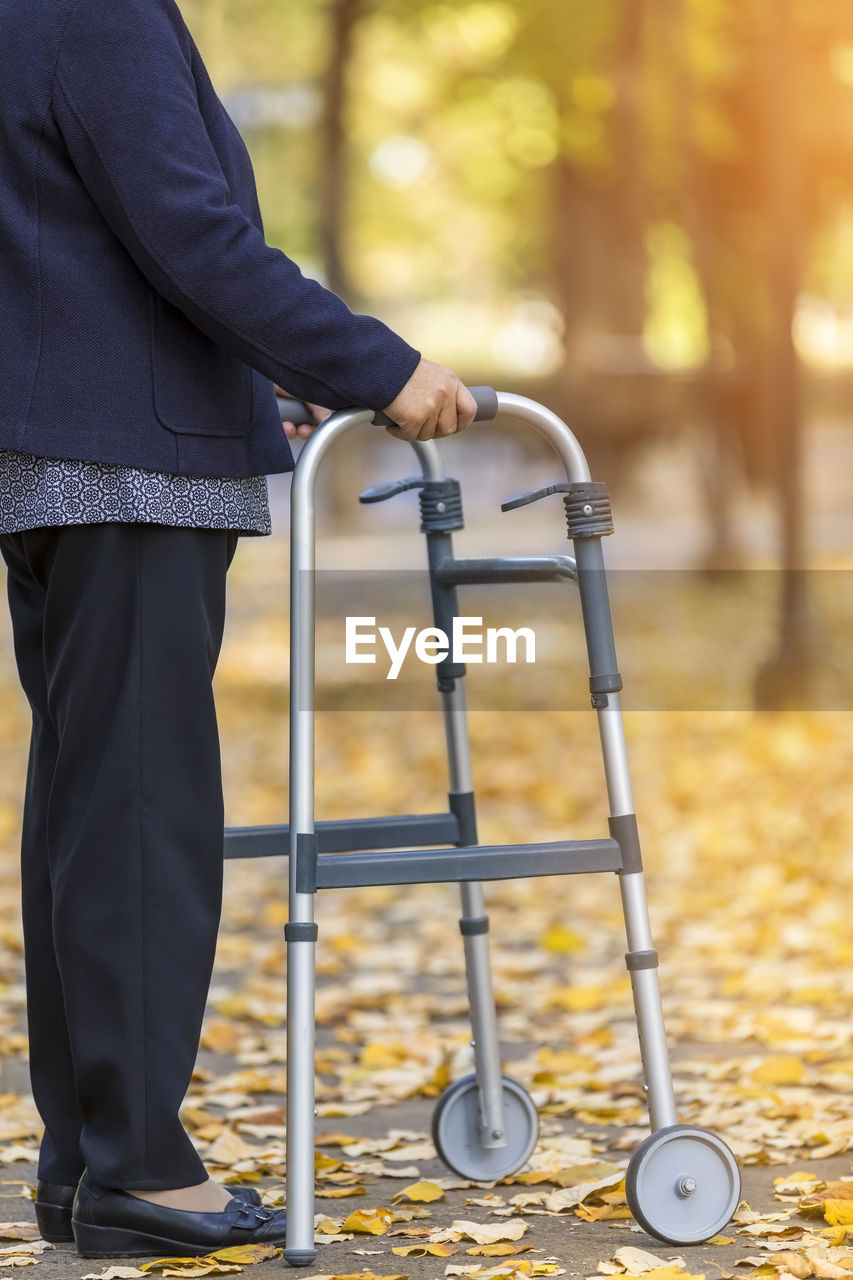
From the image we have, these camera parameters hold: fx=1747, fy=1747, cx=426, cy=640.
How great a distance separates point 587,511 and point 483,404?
22cm

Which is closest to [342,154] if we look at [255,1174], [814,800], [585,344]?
[585,344]

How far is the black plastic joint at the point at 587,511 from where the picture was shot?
2.57 metres

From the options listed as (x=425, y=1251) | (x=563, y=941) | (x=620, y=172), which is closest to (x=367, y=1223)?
(x=425, y=1251)

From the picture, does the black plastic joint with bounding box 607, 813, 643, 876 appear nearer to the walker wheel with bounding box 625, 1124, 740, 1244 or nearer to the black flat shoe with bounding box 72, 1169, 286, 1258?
the walker wheel with bounding box 625, 1124, 740, 1244

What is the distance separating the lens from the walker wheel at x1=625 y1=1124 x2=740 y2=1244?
2.44 metres

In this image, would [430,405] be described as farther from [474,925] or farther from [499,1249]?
[499,1249]

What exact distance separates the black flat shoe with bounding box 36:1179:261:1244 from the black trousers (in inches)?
5.9

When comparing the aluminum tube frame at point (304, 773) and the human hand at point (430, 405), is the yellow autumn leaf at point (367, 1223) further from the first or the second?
the human hand at point (430, 405)

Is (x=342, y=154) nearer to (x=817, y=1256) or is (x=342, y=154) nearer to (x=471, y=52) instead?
(x=471, y=52)

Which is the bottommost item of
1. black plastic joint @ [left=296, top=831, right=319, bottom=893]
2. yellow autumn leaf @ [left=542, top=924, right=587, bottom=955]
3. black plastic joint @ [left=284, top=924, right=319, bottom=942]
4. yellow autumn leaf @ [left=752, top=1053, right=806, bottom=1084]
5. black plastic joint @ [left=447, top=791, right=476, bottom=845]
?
yellow autumn leaf @ [left=752, top=1053, right=806, bottom=1084]

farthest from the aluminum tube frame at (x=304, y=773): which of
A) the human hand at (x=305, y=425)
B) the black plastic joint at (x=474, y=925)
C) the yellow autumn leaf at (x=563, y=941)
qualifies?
the yellow autumn leaf at (x=563, y=941)

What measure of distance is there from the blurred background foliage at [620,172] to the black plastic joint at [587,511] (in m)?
6.76

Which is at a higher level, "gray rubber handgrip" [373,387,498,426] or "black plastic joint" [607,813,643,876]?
"gray rubber handgrip" [373,387,498,426]

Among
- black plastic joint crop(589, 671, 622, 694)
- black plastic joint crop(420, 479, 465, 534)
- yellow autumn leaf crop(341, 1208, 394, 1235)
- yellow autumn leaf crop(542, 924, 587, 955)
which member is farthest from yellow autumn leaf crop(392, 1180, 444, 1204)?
yellow autumn leaf crop(542, 924, 587, 955)
